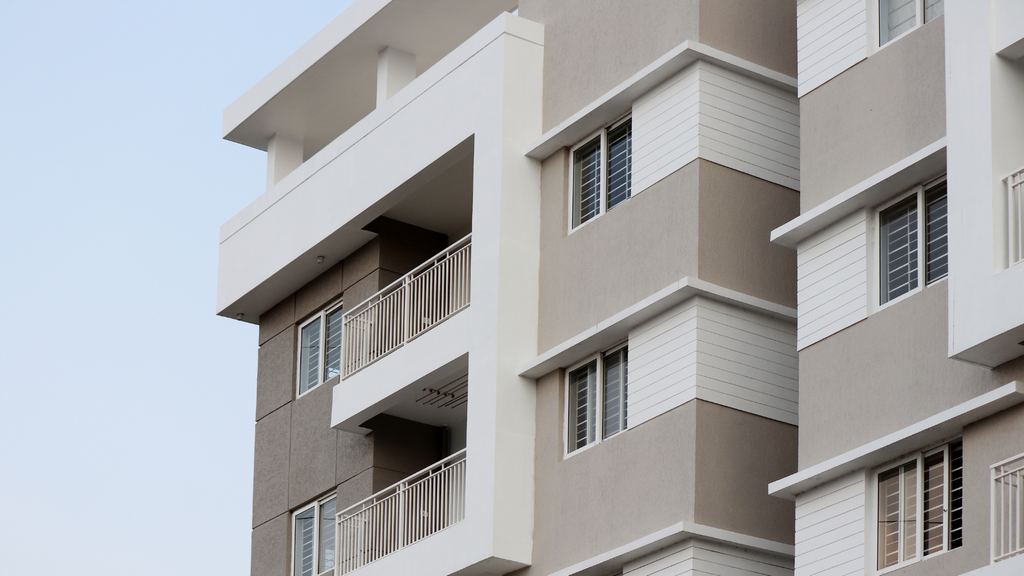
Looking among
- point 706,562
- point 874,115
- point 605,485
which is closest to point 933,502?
point 706,562

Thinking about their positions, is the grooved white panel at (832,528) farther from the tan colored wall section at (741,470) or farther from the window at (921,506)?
the tan colored wall section at (741,470)

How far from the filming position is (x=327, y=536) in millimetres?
30125

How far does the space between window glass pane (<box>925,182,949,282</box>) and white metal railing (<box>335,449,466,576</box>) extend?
8.38m

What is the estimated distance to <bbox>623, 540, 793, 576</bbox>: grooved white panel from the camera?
22641mm

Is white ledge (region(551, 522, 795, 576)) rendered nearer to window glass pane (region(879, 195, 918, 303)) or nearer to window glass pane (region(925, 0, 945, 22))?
window glass pane (region(879, 195, 918, 303))

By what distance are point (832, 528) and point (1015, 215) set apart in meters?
4.35

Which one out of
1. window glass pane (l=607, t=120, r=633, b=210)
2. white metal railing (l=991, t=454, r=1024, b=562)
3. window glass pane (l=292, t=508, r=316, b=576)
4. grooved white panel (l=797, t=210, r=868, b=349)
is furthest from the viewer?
window glass pane (l=292, t=508, r=316, b=576)

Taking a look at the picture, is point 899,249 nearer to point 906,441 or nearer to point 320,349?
point 906,441

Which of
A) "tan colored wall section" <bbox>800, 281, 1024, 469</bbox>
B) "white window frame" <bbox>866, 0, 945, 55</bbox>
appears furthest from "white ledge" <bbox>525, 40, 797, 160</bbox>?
"tan colored wall section" <bbox>800, 281, 1024, 469</bbox>

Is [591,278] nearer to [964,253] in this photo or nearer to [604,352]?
[604,352]

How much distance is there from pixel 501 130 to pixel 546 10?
2223 millimetres

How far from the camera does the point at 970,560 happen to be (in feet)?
60.7

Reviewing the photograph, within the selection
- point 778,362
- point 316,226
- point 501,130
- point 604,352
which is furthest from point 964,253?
point 316,226

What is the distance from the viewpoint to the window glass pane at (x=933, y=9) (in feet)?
68.8
